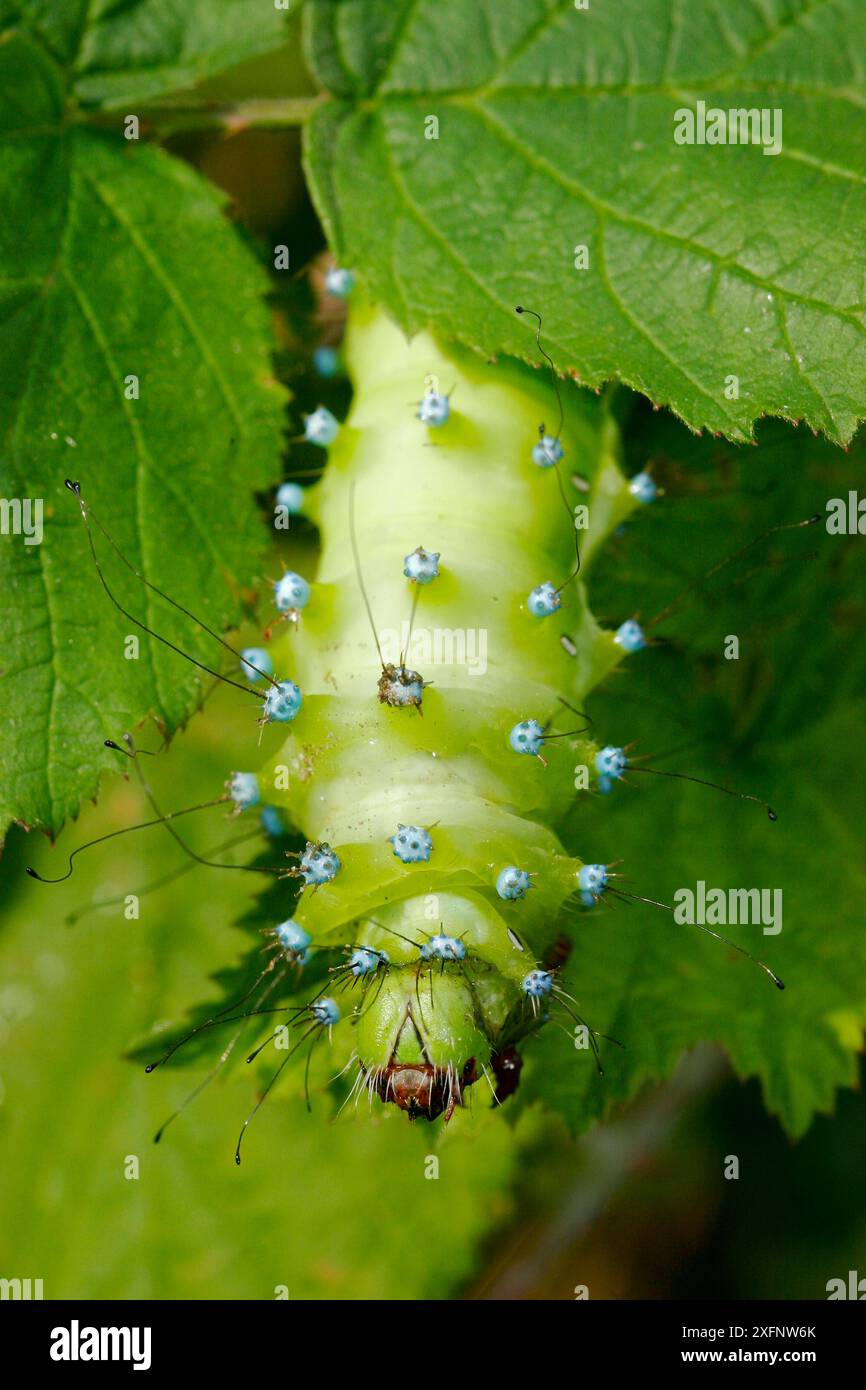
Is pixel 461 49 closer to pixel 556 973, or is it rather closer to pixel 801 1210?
pixel 556 973

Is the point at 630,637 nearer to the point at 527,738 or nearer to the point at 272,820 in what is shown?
the point at 527,738

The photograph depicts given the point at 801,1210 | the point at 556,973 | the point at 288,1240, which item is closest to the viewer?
the point at 556,973

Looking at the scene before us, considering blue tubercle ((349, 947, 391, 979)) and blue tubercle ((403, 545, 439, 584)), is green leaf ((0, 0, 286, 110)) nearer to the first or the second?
blue tubercle ((403, 545, 439, 584))

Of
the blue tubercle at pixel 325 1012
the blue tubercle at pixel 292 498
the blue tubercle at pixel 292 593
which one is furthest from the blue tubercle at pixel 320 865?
the blue tubercle at pixel 292 498

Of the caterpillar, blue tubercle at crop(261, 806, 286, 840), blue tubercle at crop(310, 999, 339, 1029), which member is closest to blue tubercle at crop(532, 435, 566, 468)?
the caterpillar

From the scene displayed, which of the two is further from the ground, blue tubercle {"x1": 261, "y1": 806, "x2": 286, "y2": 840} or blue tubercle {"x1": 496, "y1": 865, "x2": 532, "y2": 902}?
blue tubercle {"x1": 261, "y1": 806, "x2": 286, "y2": 840}

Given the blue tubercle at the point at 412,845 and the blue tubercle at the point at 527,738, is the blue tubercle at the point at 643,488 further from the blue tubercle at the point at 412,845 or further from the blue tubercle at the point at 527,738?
the blue tubercle at the point at 412,845
